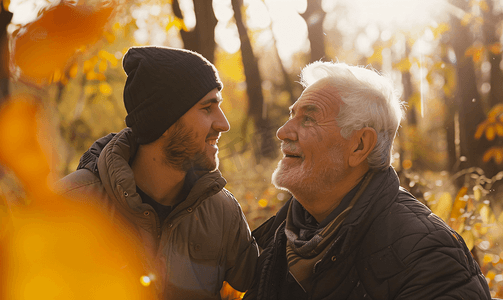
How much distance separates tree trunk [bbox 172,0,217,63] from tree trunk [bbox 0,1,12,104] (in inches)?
163

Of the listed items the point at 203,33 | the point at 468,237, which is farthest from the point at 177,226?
the point at 203,33

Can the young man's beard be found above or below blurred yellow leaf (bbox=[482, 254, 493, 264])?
above

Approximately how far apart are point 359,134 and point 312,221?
2.22ft

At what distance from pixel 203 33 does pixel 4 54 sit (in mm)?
4341

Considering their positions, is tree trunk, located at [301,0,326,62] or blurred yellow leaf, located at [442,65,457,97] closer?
blurred yellow leaf, located at [442,65,457,97]

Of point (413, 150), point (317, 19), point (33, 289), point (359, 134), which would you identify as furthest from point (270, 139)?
point (33, 289)

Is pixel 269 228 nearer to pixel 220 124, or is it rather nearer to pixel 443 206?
pixel 220 124

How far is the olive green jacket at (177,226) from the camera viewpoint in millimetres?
2580

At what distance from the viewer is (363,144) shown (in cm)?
254

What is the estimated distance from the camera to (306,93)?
8.88ft

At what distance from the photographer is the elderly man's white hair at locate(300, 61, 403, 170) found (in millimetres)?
2521

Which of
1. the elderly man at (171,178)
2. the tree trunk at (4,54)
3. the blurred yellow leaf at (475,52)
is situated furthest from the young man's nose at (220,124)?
the blurred yellow leaf at (475,52)

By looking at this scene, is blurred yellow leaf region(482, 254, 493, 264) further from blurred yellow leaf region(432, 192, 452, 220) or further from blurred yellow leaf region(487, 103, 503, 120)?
blurred yellow leaf region(487, 103, 503, 120)

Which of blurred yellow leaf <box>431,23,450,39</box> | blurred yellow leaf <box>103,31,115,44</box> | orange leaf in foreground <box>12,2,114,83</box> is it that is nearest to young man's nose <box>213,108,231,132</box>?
orange leaf in foreground <box>12,2,114,83</box>
